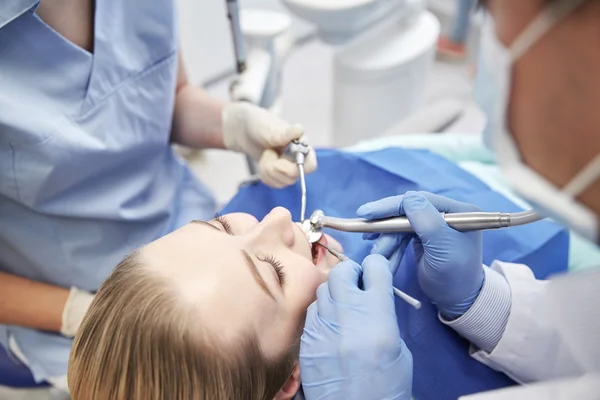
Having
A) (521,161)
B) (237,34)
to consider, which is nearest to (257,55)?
(237,34)

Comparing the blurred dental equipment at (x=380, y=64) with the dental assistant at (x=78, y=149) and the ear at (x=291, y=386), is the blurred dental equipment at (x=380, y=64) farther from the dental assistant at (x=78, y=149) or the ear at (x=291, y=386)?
the ear at (x=291, y=386)


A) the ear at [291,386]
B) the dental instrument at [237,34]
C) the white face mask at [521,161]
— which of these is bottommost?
the ear at [291,386]

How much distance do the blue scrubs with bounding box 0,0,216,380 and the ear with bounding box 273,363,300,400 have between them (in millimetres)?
522

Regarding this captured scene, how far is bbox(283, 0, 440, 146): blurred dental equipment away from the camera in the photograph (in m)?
1.82

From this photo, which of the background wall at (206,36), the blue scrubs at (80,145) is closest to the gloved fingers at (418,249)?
the blue scrubs at (80,145)

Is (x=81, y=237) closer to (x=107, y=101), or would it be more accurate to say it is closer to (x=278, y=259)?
(x=107, y=101)

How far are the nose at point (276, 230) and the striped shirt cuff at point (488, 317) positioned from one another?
316mm

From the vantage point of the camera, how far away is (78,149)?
3.41ft

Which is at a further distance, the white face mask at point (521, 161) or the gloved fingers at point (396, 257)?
the gloved fingers at point (396, 257)

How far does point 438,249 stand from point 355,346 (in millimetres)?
Result: 211

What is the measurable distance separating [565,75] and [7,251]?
111cm

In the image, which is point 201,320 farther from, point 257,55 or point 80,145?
point 257,55

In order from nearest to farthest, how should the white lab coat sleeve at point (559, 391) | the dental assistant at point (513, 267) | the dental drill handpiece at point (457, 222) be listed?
the dental assistant at point (513, 267) < the white lab coat sleeve at point (559, 391) < the dental drill handpiece at point (457, 222)

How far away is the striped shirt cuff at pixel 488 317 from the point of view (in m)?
0.90
